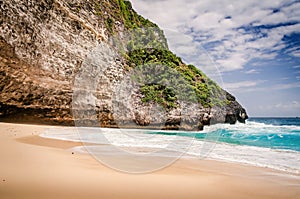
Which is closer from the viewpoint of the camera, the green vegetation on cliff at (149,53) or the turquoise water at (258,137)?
the turquoise water at (258,137)

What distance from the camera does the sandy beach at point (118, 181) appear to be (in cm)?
350

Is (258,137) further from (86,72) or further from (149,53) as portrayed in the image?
(149,53)

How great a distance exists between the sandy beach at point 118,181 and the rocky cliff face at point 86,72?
36.0 feet

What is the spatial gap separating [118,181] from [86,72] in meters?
16.4

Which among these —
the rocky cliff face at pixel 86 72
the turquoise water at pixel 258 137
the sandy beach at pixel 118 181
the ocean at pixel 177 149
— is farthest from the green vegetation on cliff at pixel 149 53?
the sandy beach at pixel 118 181

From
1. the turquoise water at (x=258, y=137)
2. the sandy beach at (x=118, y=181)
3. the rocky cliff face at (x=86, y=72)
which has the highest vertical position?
the rocky cliff face at (x=86, y=72)

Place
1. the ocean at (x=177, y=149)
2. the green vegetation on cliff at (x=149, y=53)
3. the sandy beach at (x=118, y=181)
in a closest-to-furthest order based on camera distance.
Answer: the sandy beach at (x=118, y=181) < the ocean at (x=177, y=149) < the green vegetation on cliff at (x=149, y=53)

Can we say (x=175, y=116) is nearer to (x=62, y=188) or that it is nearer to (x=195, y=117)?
(x=195, y=117)

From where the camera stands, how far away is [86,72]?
19453mm

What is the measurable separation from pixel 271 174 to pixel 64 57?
16.0 metres

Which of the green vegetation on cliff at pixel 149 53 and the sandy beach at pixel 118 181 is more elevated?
the green vegetation on cliff at pixel 149 53

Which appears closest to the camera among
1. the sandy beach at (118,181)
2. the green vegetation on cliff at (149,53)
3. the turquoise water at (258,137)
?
the sandy beach at (118,181)

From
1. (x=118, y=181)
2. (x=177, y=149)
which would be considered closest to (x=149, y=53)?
(x=177, y=149)

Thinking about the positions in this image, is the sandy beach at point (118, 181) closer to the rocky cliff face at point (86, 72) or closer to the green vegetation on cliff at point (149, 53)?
the rocky cliff face at point (86, 72)
